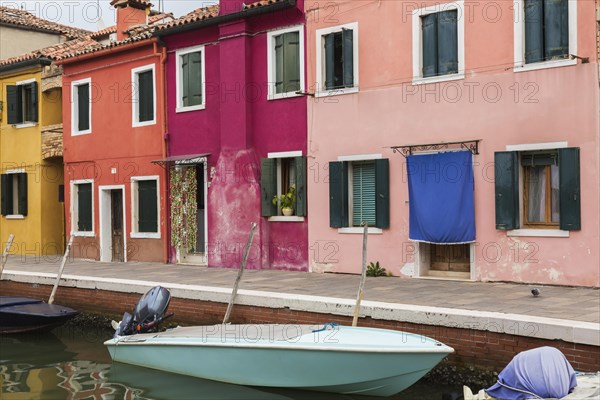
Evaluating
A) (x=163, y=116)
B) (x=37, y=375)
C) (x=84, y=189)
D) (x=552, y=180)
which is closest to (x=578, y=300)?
(x=552, y=180)

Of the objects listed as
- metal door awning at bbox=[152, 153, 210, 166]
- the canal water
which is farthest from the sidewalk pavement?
metal door awning at bbox=[152, 153, 210, 166]

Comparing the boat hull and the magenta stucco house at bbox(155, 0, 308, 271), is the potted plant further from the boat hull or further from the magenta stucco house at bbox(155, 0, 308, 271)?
the boat hull

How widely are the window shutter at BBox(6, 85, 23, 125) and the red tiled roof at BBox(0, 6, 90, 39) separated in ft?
12.2

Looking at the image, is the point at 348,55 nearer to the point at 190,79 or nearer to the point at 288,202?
the point at 288,202

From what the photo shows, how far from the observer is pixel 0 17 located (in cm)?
2383

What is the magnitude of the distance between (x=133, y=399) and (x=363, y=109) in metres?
7.26

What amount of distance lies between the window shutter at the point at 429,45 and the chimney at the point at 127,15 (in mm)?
9358

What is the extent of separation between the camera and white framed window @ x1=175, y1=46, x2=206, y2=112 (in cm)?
1680

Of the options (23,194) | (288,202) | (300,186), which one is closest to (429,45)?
(300,186)

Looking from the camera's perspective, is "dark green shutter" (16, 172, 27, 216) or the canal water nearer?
the canal water

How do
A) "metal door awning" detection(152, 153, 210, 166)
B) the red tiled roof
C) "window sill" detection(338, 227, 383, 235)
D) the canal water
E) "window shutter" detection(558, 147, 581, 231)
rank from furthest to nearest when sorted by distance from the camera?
the red tiled roof, "metal door awning" detection(152, 153, 210, 166), "window sill" detection(338, 227, 383, 235), "window shutter" detection(558, 147, 581, 231), the canal water

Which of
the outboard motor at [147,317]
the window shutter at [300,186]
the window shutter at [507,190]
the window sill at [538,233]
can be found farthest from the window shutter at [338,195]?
the outboard motor at [147,317]

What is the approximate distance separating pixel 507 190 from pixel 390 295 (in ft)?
9.36

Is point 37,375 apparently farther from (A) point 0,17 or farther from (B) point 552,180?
(A) point 0,17
